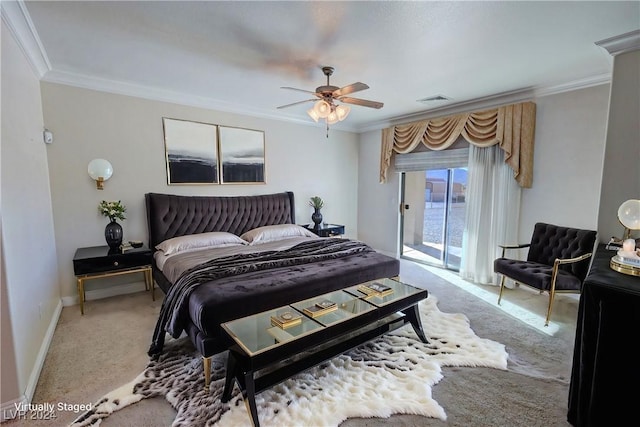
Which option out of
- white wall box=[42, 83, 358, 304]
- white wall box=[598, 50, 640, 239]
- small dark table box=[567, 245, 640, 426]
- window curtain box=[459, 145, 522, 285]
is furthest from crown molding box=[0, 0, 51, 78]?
window curtain box=[459, 145, 522, 285]

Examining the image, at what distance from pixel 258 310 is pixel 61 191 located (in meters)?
2.92

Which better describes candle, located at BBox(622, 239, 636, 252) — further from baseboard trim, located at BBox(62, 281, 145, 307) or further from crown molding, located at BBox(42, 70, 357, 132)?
baseboard trim, located at BBox(62, 281, 145, 307)

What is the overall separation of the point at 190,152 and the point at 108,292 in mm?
2129

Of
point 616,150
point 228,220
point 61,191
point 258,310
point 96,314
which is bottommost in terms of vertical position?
point 96,314

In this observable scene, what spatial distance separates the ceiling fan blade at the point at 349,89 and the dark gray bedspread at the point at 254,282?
1704 mm

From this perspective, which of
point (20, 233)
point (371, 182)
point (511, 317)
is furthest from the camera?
point (371, 182)

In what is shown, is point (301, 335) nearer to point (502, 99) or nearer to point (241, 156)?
point (241, 156)

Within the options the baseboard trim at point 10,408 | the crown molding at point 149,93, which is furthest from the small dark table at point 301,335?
the crown molding at point 149,93

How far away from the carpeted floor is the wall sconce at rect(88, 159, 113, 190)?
1497 millimetres

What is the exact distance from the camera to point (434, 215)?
5.28 meters

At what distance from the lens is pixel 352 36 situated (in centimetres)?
243

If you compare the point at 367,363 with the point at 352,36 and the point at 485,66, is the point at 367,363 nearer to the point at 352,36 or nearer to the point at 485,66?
A: the point at 352,36

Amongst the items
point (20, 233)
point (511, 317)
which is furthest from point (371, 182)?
point (20, 233)

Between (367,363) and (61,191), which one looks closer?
(367,363)
